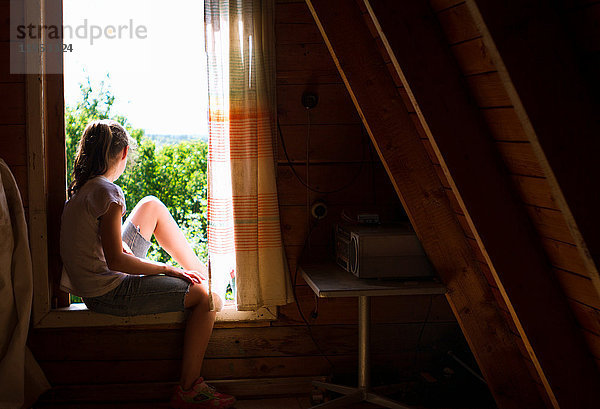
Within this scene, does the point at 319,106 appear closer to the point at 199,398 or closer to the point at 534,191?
the point at 199,398

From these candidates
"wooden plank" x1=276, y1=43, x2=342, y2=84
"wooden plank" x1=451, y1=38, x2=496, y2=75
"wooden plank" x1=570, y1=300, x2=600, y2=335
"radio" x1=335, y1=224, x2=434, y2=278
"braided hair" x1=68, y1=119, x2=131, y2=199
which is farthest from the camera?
"wooden plank" x1=276, y1=43, x2=342, y2=84

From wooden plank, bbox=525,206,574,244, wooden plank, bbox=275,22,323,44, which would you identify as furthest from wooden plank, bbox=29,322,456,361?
wooden plank, bbox=525,206,574,244

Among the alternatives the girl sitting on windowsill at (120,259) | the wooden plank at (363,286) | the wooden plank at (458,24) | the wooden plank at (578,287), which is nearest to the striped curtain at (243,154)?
the girl sitting on windowsill at (120,259)

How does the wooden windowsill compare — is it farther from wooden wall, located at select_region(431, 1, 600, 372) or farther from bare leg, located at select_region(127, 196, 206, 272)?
wooden wall, located at select_region(431, 1, 600, 372)

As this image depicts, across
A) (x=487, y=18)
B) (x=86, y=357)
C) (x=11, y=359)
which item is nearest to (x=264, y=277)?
(x=86, y=357)

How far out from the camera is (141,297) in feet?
9.03

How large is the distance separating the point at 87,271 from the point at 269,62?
116cm

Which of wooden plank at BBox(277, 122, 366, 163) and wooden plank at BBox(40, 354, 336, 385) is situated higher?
wooden plank at BBox(277, 122, 366, 163)

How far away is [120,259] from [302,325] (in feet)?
3.02

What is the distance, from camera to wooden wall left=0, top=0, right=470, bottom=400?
294 centimetres

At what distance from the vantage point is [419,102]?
1.66m

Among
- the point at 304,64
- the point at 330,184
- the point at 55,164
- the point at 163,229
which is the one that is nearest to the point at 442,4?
the point at 304,64

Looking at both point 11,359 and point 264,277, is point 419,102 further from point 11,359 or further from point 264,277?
point 11,359

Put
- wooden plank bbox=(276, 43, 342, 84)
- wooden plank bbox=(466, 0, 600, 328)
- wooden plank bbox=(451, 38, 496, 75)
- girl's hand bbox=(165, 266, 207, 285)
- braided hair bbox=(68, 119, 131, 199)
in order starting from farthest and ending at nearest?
1. wooden plank bbox=(276, 43, 342, 84)
2. girl's hand bbox=(165, 266, 207, 285)
3. braided hair bbox=(68, 119, 131, 199)
4. wooden plank bbox=(451, 38, 496, 75)
5. wooden plank bbox=(466, 0, 600, 328)
